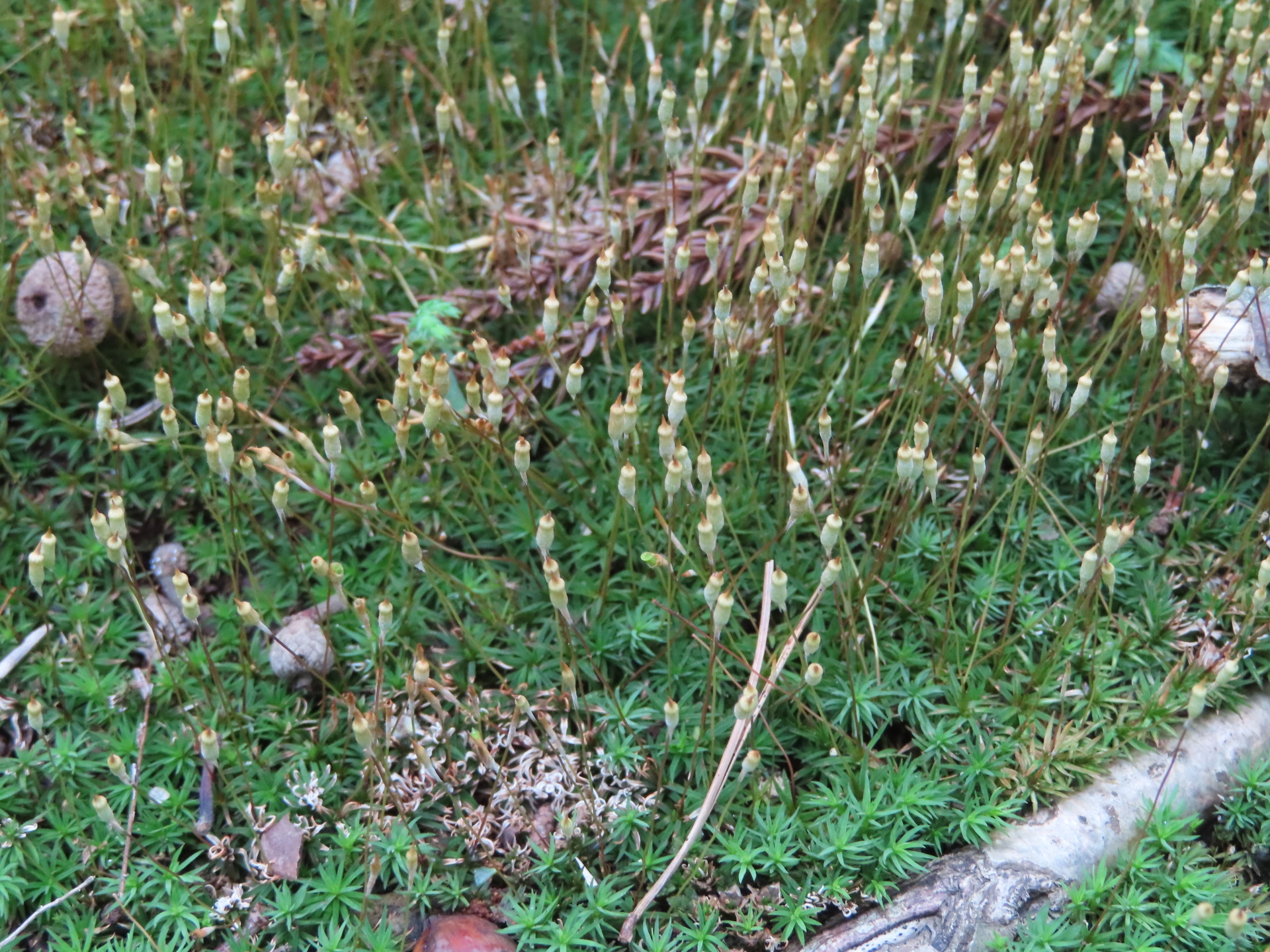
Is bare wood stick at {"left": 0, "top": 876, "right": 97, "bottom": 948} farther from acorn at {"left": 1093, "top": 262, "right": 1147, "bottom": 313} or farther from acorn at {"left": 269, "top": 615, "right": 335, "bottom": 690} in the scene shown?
acorn at {"left": 1093, "top": 262, "right": 1147, "bottom": 313}

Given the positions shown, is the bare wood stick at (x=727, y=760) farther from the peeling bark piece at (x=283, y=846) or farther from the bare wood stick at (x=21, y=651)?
the bare wood stick at (x=21, y=651)

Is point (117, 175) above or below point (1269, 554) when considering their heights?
above

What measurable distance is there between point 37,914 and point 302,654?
692mm

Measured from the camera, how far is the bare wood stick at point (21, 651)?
2.57 metres

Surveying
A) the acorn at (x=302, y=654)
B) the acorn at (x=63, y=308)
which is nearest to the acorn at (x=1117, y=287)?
the acorn at (x=302, y=654)

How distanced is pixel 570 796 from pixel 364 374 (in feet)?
4.29

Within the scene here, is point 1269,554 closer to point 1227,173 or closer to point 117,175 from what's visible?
point 1227,173

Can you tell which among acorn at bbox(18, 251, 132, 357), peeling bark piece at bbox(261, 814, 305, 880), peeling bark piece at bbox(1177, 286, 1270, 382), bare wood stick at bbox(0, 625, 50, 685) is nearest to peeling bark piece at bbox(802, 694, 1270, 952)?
peeling bark piece at bbox(1177, 286, 1270, 382)

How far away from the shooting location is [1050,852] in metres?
2.19

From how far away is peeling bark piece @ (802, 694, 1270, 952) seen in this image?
207 centimetres

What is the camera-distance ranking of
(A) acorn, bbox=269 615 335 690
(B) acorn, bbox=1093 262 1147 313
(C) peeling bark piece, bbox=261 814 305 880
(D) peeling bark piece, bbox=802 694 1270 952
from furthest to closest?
(B) acorn, bbox=1093 262 1147 313
(A) acorn, bbox=269 615 335 690
(C) peeling bark piece, bbox=261 814 305 880
(D) peeling bark piece, bbox=802 694 1270 952

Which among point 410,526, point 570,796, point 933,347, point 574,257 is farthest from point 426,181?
point 570,796

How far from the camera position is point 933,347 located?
2.70 meters

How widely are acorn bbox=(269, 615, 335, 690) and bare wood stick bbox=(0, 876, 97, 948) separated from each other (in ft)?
1.80
